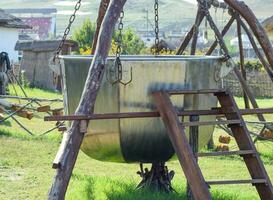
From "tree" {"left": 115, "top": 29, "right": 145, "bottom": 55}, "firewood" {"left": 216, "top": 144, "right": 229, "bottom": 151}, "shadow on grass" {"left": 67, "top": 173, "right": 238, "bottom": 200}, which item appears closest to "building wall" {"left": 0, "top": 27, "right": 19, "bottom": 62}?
"tree" {"left": 115, "top": 29, "right": 145, "bottom": 55}

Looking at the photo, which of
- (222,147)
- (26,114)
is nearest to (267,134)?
(222,147)

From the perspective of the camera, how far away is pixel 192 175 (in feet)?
18.3

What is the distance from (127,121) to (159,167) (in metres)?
1.44

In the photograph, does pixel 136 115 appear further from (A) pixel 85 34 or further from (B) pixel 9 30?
(A) pixel 85 34

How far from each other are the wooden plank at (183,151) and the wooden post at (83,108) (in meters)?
0.64

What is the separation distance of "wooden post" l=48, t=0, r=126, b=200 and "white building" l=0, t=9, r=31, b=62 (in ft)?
69.6

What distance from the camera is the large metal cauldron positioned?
6.59 meters

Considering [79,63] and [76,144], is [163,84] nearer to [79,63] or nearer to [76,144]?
[79,63]

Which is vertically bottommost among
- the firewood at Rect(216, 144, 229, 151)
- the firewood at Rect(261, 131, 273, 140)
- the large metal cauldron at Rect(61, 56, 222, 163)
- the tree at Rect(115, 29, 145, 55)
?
the large metal cauldron at Rect(61, 56, 222, 163)

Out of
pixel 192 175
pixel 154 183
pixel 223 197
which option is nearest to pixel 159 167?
pixel 154 183

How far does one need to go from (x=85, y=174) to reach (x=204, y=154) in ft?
11.6

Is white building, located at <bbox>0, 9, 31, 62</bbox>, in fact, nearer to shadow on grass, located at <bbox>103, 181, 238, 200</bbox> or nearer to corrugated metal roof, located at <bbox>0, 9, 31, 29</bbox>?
corrugated metal roof, located at <bbox>0, 9, 31, 29</bbox>

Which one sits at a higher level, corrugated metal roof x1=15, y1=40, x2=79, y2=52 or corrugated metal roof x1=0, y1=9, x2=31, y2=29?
corrugated metal roof x1=0, y1=9, x2=31, y2=29

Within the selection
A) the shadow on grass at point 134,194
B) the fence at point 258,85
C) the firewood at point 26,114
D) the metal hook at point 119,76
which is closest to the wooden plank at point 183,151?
the metal hook at point 119,76
